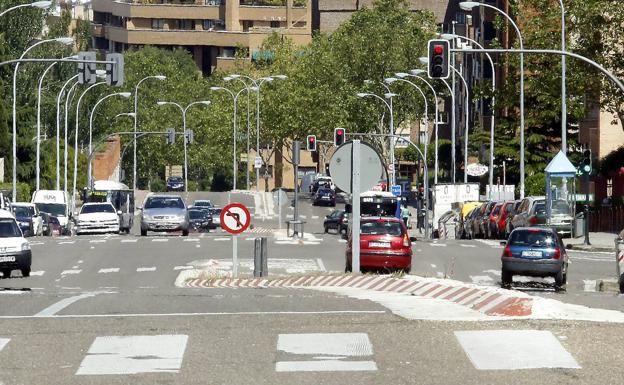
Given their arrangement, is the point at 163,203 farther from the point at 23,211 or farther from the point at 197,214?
the point at 197,214

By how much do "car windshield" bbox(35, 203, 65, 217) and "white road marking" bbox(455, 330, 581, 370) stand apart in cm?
6531

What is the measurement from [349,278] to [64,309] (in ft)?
29.6

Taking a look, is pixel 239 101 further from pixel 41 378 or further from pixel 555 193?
pixel 41 378

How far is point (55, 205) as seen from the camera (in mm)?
80688

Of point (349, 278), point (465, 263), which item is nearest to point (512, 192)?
point (465, 263)

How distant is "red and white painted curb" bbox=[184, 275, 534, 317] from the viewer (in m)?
18.1

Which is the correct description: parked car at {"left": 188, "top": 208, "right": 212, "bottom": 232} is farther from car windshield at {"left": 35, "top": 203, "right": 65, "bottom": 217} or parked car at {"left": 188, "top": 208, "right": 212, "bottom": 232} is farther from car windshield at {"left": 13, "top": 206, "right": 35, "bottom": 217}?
car windshield at {"left": 13, "top": 206, "right": 35, "bottom": 217}

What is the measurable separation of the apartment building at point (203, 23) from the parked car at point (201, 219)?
Result: 80732mm

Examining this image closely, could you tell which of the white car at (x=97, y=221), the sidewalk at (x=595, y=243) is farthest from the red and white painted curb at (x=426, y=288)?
the white car at (x=97, y=221)

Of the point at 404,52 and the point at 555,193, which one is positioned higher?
the point at 404,52

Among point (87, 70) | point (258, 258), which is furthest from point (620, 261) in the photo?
point (87, 70)

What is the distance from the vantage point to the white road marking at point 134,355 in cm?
1401

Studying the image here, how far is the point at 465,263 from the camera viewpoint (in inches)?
1869

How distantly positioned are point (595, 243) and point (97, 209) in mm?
22846
